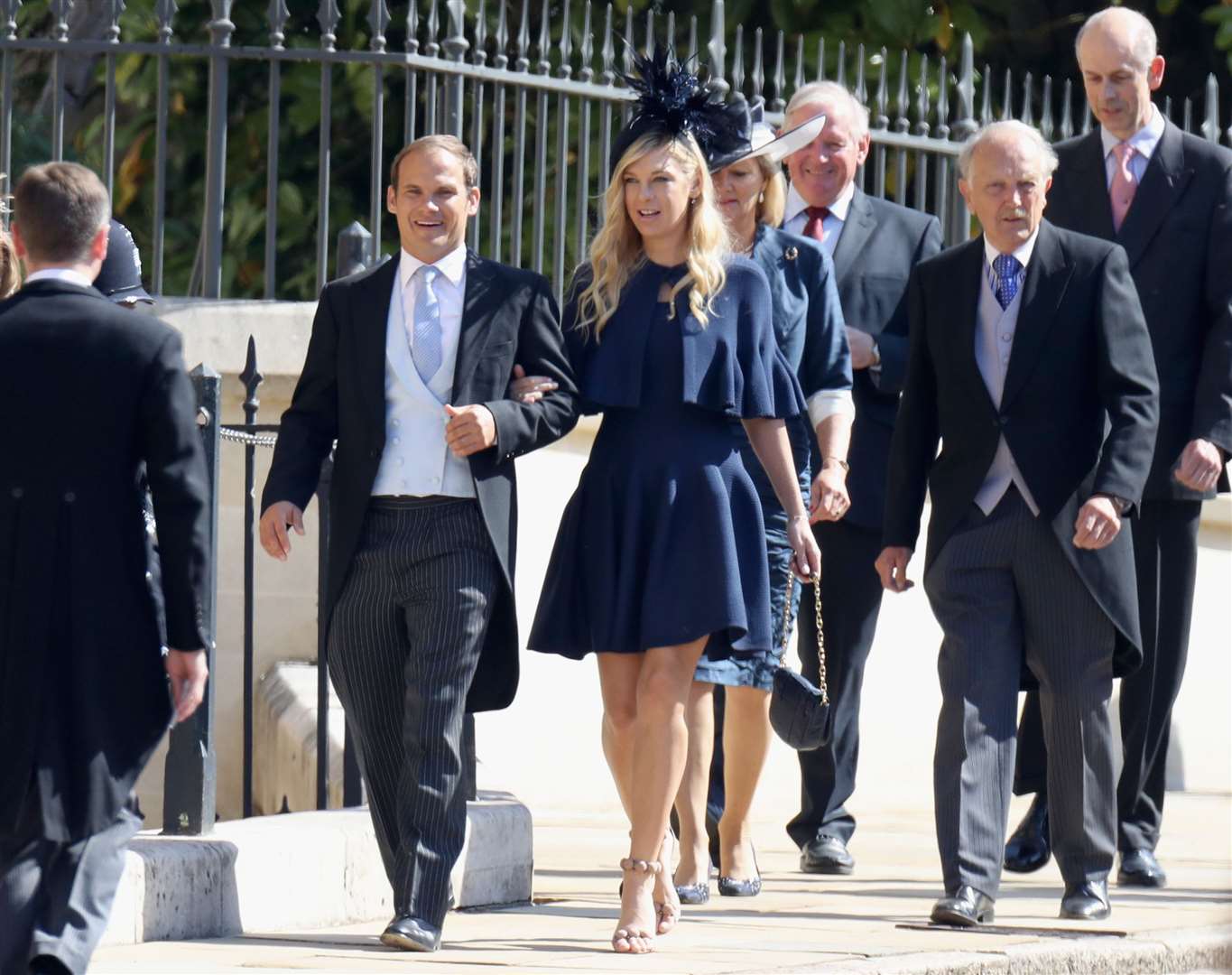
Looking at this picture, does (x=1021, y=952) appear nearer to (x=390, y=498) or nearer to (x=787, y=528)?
(x=787, y=528)

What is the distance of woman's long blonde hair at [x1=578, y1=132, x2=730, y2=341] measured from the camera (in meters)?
6.23

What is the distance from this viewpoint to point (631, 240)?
632cm

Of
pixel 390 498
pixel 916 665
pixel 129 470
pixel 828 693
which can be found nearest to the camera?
pixel 129 470

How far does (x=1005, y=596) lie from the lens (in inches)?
253

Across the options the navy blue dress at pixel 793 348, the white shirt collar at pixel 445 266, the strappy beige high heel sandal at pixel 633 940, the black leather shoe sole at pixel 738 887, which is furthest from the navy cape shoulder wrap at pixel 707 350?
the black leather shoe sole at pixel 738 887

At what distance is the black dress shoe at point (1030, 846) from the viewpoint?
7441 millimetres

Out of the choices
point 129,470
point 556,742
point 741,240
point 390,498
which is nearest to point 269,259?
point 556,742

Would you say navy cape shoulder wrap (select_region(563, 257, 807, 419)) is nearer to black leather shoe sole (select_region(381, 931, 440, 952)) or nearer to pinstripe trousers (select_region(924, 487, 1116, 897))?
A: pinstripe trousers (select_region(924, 487, 1116, 897))

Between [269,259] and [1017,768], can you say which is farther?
[269,259]

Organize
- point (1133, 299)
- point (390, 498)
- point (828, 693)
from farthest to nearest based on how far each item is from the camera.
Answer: point (828, 693) → point (1133, 299) → point (390, 498)

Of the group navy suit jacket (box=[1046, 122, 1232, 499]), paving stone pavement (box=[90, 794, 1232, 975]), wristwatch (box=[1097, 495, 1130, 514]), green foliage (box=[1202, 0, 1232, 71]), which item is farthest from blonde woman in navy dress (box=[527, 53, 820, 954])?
green foliage (box=[1202, 0, 1232, 71])

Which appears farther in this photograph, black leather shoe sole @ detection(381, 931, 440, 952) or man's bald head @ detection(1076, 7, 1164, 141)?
man's bald head @ detection(1076, 7, 1164, 141)

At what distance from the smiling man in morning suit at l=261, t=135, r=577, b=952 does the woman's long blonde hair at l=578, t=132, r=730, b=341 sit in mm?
107

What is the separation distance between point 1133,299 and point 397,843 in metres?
2.15
